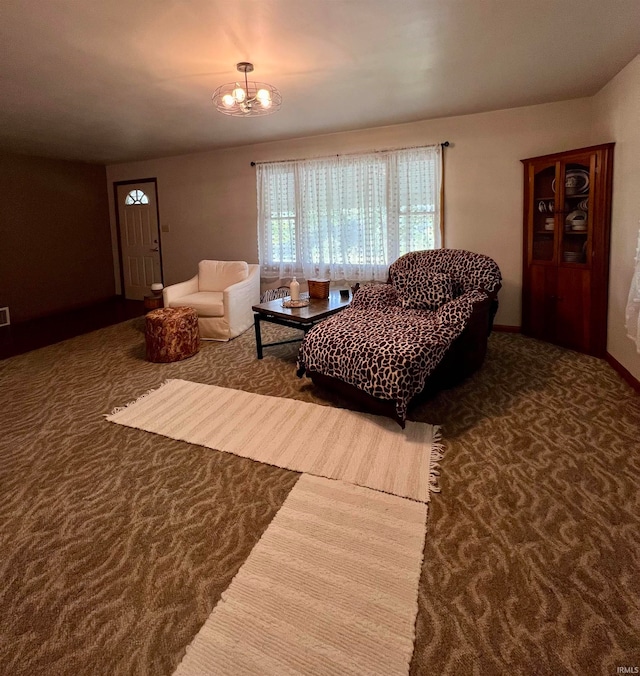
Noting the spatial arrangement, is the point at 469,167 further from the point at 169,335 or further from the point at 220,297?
the point at 169,335

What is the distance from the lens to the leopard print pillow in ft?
11.0

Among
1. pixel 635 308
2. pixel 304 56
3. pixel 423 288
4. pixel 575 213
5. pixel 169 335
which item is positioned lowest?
pixel 169 335

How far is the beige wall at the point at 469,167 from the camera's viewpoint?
408 centimetres

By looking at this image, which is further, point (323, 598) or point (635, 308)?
point (635, 308)

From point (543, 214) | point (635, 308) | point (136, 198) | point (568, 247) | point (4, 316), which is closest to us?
point (635, 308)

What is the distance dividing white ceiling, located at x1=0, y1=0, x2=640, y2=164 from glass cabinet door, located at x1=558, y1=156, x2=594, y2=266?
0.70 m

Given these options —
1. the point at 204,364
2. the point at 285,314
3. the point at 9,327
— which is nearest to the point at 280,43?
the point at 285,314

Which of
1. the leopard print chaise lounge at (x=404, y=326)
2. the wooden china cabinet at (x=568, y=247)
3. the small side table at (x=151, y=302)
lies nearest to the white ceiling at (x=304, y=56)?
the wooden china cabinet at (x=568, y=247)

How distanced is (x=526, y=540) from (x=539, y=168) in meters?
3.56

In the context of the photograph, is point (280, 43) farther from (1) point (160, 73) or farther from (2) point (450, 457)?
(2) point (450, 457)

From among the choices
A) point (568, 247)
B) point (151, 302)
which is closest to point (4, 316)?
point (151, 302)

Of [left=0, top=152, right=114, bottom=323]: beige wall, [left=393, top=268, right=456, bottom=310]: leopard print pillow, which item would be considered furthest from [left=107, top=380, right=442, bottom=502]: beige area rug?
[left=0, top=152, right=114, bottom=323]: beige wall

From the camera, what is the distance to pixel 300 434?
2.45m

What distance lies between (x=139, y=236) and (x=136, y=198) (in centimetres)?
59
